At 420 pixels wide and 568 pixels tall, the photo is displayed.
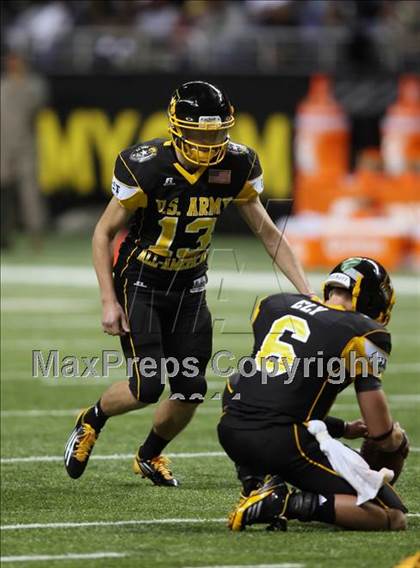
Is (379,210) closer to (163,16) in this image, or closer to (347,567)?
(163,16)

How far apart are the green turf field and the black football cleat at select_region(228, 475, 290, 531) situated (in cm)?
5

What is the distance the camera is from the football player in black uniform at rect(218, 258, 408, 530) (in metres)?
5.45

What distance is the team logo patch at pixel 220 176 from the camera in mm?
6402

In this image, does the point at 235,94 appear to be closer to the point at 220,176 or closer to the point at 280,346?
the point at 220,176

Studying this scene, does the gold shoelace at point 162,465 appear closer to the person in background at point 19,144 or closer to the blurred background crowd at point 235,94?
the blurred background crowd at point 235,94

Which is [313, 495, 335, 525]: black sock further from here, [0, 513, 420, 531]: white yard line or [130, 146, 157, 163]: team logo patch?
[130, 146, 157, 163]: team logo patch

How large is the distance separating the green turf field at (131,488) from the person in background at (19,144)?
208 inches

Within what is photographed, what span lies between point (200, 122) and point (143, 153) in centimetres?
31

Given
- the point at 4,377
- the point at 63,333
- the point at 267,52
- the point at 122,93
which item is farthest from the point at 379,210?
the point at 4,377

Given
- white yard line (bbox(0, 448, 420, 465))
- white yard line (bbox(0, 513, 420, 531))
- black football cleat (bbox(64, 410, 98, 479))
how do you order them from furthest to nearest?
1. white yard line (bbox(0, 448, 420, 465))
2. black football cleat (bbox(64, 410, 98, 479))
3. white yard line (bbox(0, 513, 420, 531))

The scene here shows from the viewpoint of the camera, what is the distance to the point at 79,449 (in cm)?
646

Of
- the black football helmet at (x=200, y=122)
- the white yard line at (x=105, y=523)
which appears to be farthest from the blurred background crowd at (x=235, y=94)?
the white yard line at (x=105, y=523)

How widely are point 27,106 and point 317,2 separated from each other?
3.99m

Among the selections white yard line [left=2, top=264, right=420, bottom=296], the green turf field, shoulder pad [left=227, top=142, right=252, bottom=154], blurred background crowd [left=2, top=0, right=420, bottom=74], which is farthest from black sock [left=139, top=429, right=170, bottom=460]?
blurred background crowd [left=2, top=0, right=420, bottom=74]
